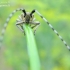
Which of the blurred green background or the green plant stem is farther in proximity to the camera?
the blurred green background

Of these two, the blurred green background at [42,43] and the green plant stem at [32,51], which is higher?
the blurred green background at [42,43]

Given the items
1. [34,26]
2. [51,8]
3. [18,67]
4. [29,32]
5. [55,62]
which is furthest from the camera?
[51,8]

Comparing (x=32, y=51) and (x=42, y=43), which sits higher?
(x=42, y=43)

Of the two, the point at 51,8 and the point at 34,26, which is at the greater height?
the point at 51,8

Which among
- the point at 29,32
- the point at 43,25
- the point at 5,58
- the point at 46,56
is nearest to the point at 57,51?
the point at 46,56

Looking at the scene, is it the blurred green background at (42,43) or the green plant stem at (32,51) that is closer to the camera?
the green plant stem at (32,51)

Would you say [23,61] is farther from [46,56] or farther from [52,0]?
[52,0]

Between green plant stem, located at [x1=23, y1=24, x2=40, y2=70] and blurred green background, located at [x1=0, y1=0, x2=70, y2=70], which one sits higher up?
blurred green background, located at [x1=0, y1=0, x2=70, y2=70]

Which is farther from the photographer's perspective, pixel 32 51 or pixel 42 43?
pixel 42 43
